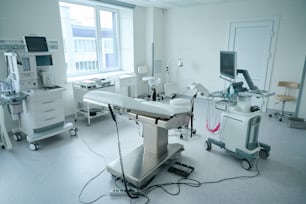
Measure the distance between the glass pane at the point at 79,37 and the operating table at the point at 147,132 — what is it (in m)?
2.76

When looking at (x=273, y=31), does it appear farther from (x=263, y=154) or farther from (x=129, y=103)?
(x=129, y=103)

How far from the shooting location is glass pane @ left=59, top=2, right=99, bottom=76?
14.3 feet

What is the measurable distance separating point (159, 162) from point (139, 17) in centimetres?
449

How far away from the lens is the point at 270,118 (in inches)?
173

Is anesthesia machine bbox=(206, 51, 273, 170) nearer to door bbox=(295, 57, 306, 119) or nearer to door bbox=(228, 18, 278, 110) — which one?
door bbox=(295, 57, 306, 119)

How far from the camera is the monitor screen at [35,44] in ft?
10.1

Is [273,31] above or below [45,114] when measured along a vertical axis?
above

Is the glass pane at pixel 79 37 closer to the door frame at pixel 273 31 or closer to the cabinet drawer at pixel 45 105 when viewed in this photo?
the cabinet drawer at pixel 45 105

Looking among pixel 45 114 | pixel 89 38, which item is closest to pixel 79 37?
pixel 89 38

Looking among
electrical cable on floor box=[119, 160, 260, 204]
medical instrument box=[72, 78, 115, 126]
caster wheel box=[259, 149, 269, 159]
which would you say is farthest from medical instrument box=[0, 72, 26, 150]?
caster wheel box=[259, 149, 269, 159]

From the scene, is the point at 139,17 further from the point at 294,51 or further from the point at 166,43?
the point at 294,51

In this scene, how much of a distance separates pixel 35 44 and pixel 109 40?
2.58 m

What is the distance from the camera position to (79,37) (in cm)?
466

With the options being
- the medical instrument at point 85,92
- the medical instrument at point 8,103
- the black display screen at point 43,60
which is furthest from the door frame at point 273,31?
the medical instrument at point 8,103
